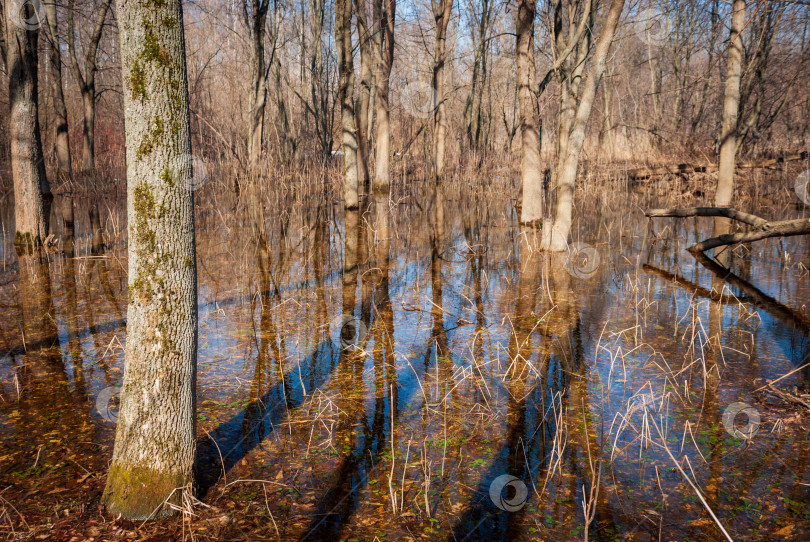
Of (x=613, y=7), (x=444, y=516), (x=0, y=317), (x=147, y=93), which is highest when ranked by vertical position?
(x=613, y=7)

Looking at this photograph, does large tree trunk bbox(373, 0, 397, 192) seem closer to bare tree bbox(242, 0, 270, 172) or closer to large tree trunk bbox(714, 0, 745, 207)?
bare tree bbox(242, 0, 270, 172)

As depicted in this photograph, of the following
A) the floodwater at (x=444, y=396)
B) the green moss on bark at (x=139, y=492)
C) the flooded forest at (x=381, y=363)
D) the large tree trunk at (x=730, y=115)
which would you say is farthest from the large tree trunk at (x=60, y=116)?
the large tree trunk at (x=730, y=115)

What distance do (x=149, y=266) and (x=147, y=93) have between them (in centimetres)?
80

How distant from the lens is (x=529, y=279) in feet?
25.6

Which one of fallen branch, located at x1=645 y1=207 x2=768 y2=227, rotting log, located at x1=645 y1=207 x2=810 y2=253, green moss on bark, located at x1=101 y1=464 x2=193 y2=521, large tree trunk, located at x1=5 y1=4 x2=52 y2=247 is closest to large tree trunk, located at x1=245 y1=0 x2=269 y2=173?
large tree trunk, located at x1=5 y1=4 x2=52 y2=247

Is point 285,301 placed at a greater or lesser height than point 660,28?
lesser

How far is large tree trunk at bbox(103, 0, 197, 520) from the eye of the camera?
8.71ft

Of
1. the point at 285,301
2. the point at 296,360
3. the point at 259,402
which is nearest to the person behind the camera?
the point at 259,402

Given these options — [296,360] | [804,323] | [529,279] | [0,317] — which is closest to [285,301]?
[296,360]

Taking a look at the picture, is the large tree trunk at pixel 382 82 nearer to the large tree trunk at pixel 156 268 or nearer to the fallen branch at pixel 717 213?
the fallen branch at pixel 717 213

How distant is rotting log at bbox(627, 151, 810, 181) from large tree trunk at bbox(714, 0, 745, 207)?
5523 millimetres

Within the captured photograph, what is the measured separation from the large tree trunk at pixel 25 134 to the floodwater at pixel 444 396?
31.4 inches

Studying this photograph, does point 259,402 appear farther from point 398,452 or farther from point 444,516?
point 444,516

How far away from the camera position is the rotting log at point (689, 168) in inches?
Answer: 637
